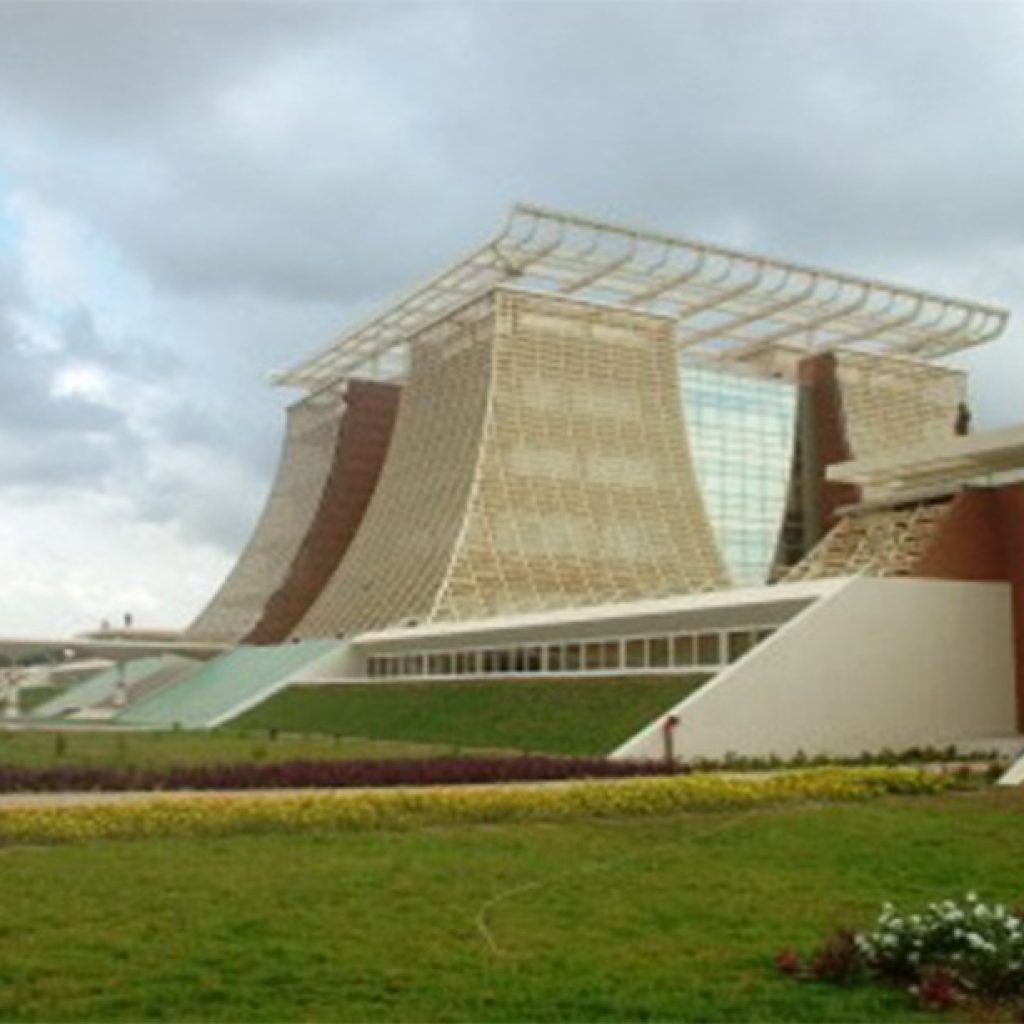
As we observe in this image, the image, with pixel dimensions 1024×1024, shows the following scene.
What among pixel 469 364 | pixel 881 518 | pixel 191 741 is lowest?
pixel 191 741

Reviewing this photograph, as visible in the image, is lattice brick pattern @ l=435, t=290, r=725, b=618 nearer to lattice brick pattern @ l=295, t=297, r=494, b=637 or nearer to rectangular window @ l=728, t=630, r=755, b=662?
lattice brick pattern @ l=295, t=297, r=494, b=637

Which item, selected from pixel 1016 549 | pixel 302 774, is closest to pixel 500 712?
pixel 1016 549

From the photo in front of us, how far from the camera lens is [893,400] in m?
63.7

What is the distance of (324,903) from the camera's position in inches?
451

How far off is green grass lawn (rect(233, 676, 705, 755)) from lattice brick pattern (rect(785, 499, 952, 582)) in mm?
5084

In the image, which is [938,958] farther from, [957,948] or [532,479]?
[532,479]

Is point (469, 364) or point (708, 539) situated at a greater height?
point (469, 364)

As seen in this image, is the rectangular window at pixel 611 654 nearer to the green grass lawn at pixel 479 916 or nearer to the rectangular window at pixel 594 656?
the rectangular window at pixel 594 656

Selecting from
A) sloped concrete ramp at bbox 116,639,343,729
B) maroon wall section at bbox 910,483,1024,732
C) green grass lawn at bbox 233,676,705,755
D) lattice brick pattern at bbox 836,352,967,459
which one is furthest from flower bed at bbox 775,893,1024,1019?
lattice brick pattern at bbox 836,352,967,459

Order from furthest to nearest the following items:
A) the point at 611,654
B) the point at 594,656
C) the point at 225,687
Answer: the point at 225,687 < the point at 594,656 < the point at 611,654

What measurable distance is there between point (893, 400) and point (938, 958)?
186ft

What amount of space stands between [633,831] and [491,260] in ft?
122

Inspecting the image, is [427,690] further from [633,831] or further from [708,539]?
[633,831]

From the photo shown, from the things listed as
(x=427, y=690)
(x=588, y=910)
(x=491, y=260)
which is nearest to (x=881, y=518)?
(x=427, y=690)
